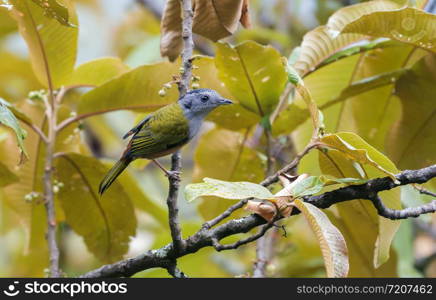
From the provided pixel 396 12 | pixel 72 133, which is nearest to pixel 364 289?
pixel 396 12

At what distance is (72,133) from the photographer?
118 inches

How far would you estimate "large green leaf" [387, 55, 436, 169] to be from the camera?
269 centimetres

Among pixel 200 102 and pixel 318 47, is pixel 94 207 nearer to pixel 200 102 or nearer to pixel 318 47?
pixel 200 102

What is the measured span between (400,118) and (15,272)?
2.37m

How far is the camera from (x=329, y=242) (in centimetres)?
180

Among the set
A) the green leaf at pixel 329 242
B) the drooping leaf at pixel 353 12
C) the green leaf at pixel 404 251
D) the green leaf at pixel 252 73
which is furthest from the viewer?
the green leaf at pixel 404 251

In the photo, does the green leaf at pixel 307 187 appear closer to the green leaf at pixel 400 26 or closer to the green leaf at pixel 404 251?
the green leaf at pixel 400 26

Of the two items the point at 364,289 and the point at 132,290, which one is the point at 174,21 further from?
the point at 364,289

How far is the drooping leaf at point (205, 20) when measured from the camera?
7.82 ft

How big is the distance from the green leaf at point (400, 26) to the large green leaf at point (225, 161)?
2.37 ft

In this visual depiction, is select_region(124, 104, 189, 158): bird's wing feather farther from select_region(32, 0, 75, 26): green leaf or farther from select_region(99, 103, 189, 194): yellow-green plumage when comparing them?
select_region(32, 0, 75, 26): green leaf

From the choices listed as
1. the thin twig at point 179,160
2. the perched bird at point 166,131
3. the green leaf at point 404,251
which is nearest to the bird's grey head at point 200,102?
the perched bird at point 166,131

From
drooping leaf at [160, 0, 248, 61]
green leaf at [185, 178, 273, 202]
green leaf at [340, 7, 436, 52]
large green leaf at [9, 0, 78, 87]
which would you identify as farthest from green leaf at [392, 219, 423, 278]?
large green leaf at [9, 0, 78, 87]

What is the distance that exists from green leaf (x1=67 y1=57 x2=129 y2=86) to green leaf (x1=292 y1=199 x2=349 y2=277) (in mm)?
1317
